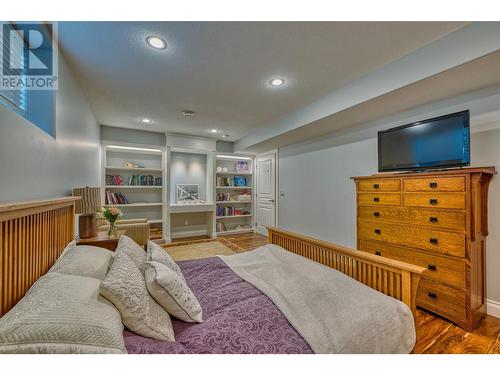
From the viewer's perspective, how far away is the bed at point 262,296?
913mm

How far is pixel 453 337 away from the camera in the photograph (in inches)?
65.8

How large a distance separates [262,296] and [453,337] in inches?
65.5

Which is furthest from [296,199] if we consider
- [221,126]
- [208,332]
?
[208,332]

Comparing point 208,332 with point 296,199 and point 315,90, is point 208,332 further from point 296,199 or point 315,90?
point 296,199

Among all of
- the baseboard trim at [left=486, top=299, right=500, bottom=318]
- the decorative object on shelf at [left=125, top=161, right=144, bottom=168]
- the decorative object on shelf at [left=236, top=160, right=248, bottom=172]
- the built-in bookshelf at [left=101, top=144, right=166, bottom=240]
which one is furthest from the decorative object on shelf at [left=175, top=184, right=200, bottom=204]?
the baseboard trim at [left=486, top=299, right=500, bottom=318]

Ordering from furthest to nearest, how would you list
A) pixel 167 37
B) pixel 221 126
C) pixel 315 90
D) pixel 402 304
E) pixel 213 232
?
1. pixel 213 232
2. pixel 221 126
3. pixel 315 90
4. pixel 167 37
5. pixel 402 304

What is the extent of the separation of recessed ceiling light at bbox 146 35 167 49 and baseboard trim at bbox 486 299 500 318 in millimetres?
3728

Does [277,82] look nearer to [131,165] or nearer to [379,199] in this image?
[379,199]

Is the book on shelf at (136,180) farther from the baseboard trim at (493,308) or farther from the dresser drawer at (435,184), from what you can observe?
the baseboard trim at (493,308)

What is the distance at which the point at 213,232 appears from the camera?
497cm

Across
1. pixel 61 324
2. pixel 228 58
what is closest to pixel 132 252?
pixel 61 324

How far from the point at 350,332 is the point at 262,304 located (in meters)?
0.45

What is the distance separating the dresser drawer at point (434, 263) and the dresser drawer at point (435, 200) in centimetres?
46
